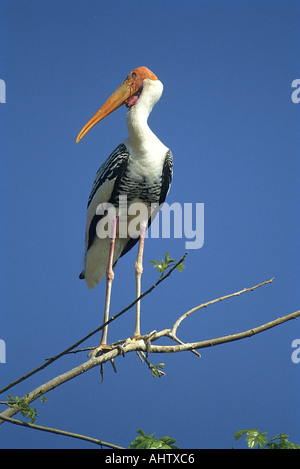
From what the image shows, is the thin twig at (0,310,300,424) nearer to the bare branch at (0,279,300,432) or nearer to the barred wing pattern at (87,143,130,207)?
the bare branch at (0,279,300,432)

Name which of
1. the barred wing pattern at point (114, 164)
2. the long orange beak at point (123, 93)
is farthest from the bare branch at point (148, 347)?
the long orange beak at point (123, 93)

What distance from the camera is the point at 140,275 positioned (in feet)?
20.6

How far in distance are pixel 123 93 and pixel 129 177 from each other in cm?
88

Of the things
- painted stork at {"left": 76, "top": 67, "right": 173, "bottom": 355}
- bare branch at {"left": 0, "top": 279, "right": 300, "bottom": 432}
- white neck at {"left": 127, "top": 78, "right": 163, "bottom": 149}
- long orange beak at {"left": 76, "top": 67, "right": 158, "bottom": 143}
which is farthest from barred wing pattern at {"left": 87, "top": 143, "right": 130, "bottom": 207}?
bare branch at {"left": 0, "top": 279, "right": 300, "bottom": 432}

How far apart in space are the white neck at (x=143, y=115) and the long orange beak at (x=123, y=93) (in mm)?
73

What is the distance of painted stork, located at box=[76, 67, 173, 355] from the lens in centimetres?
591

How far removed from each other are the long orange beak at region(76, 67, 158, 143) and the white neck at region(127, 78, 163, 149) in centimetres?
7

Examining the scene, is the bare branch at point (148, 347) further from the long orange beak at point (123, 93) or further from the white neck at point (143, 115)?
the long orange beak at point (123, 93)

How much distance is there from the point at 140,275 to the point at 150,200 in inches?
27.5

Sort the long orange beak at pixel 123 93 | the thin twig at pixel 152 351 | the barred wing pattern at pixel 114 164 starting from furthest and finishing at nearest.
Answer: the long orange beak at pixel 123 93 < the barred wing pattern at pixel 114 164 < the thin twig at pixel 152 351

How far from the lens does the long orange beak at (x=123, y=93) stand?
6301mm

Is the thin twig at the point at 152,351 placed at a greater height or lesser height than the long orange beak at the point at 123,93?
lesser
